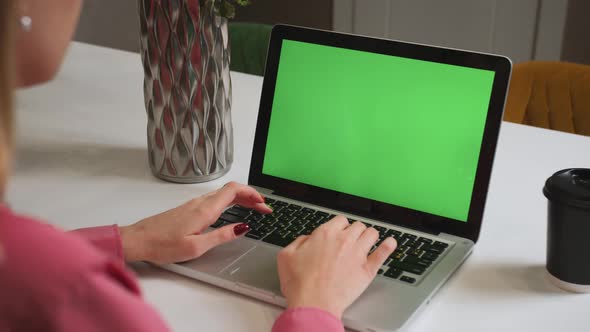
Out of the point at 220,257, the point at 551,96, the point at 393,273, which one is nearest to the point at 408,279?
the point at 393,273

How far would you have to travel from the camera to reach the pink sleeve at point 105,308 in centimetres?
47

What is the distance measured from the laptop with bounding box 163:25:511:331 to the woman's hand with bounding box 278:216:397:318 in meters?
0.03

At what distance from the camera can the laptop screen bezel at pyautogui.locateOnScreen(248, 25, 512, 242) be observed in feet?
3.00

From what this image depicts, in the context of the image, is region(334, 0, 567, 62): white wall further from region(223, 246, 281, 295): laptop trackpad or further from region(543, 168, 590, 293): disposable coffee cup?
region(223, 246, 281, 295): laptop trackpad

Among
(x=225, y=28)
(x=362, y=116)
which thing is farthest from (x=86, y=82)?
(x=362, y=116)

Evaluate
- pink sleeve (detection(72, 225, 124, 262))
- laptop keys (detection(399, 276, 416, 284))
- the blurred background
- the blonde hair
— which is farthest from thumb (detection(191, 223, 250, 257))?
the blurred background

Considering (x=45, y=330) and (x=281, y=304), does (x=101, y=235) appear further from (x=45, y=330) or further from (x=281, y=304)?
(x=45, y=330)

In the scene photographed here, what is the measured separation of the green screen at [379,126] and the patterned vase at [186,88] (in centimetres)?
11

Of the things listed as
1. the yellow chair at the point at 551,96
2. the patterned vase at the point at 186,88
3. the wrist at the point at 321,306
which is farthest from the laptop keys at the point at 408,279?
the yellow chair at the point at 551,96

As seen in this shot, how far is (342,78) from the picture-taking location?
3.39 feet

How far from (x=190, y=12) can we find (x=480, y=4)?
230 cm

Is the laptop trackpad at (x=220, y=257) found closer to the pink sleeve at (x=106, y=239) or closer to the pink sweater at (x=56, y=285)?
the pink sleeve at (x=106, y=239)

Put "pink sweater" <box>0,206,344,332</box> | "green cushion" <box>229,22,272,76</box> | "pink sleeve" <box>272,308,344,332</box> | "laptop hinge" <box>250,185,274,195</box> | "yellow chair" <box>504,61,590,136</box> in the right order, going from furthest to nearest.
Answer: "green cushion" <box>229,22,272,76</box>, "yellow chair" <box>504,61,590,136</box>, "laptop hinge" <box>250,185,274,195</box>, "pink sleeve" <box>272,308,344,332</box>, "pink sweater" <box>0,206,344,332</box>

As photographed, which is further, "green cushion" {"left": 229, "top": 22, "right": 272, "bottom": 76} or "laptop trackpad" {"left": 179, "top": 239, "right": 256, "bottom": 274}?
"green cushion" {"left": 229, "top": 22, "right": 272, "bottom": 76}
